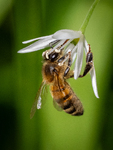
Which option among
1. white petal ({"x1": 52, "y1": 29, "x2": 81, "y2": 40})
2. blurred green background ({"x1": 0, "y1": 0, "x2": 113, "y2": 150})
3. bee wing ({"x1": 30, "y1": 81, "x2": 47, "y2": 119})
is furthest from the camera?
blurred green background ({"x1": 0, "y1": 0, "x2": 113, "y2": 150})

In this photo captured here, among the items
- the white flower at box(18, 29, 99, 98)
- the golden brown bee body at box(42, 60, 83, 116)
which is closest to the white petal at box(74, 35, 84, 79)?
the white flower at box(18, 29, 99, 98)

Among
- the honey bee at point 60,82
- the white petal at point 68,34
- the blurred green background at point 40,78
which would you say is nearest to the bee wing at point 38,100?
the honey bee at point 60,82

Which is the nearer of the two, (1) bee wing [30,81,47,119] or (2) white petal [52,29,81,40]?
(2) white petal [52,29,81,40]

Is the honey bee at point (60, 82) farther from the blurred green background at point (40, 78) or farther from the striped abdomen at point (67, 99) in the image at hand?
the blurred green background at point (40, 78)

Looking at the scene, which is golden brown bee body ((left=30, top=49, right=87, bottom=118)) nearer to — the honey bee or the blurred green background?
the honey bee

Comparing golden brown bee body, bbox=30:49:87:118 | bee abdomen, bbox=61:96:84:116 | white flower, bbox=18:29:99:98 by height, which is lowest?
bee abdomen, bbox=61:96:84:116

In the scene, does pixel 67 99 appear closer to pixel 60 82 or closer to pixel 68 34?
pixel 60 82
